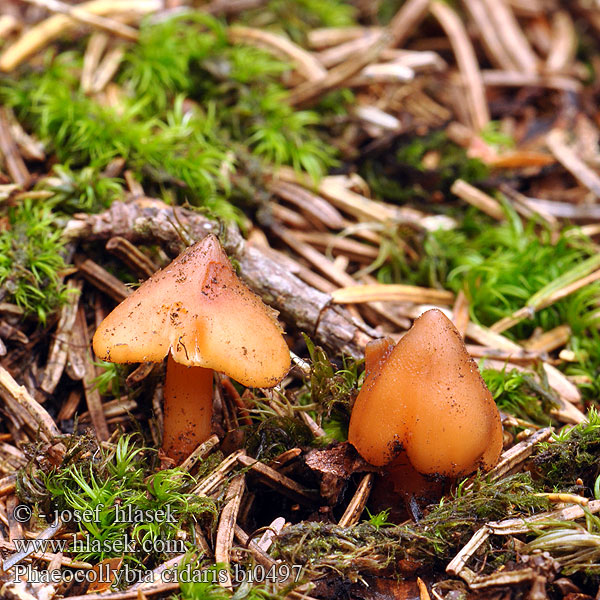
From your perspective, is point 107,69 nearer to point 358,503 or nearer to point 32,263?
point 32,263

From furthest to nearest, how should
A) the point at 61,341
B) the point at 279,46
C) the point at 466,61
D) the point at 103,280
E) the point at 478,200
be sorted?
the point at 466,61
the point at 279,46
the point at 478,200
the point at 103,280
the point at 61,341

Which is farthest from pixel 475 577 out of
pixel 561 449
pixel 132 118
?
pixel 132 118

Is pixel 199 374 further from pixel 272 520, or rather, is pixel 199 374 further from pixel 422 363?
pixel 422 363

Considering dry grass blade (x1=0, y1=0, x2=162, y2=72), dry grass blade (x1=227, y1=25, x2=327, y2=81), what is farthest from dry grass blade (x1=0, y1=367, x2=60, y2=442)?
dry grass blade (x1=227, y1=25, x2=327, y2=81)

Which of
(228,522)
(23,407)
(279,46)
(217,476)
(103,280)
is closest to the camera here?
(228,522)

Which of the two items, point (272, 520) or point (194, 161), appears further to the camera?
point (194, 161)

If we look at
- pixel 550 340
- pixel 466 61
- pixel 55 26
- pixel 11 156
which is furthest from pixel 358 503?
pixel 466 61
